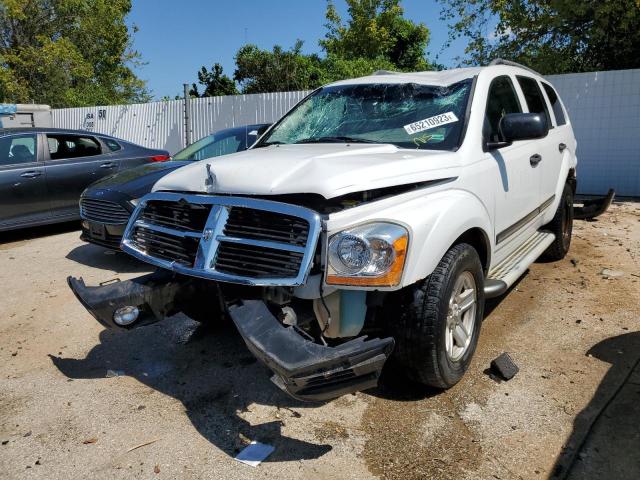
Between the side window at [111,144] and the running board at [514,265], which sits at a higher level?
the side window at [111,144]

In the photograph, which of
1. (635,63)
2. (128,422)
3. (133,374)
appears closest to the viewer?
(128,422)

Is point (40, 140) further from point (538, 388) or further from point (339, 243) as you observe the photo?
point (538, 388)

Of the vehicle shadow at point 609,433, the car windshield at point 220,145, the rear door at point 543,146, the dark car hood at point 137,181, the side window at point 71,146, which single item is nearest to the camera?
the vehicle shadow at point 609,433

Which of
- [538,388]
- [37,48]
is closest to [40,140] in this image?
[538,388]

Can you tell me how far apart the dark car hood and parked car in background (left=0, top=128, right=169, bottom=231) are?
184cm

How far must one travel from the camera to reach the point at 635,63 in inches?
497

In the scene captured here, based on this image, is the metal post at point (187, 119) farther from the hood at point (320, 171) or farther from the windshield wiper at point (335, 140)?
the hood at point (320, 171)

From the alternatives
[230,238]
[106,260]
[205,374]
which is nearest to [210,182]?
[230,238]

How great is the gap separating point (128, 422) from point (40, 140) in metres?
6.12

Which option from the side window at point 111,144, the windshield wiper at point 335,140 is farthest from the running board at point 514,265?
the side window at point 111,144

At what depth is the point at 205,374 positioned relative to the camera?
3.64 meters

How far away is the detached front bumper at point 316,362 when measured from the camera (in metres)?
2.39

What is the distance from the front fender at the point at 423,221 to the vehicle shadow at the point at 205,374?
3.51 feet

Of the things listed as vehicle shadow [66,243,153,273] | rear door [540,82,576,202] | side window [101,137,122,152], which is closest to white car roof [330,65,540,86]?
rear door [540,82,576,202]
